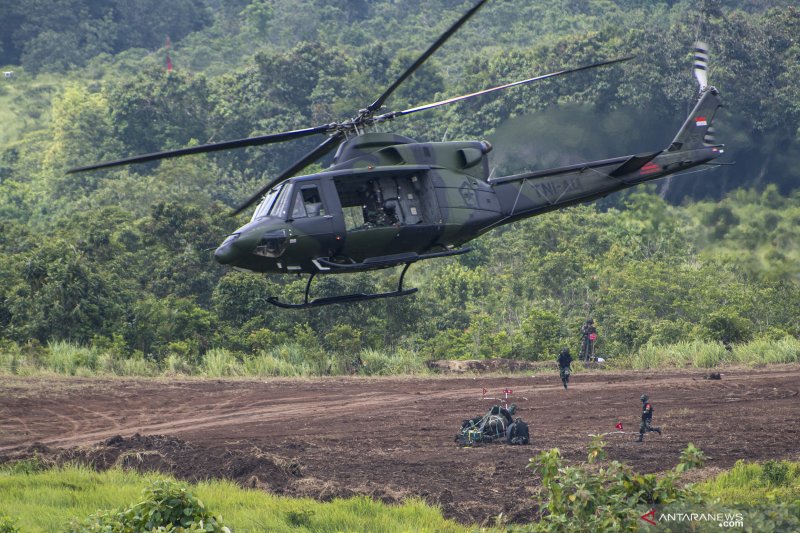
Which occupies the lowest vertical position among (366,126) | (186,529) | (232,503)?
(232,503)

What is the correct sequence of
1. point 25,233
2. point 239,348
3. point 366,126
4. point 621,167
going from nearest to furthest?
point 366,126 → point 621,167 → point 239,348 → point 25,233

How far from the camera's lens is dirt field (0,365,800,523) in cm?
1560

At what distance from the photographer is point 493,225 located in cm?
1670

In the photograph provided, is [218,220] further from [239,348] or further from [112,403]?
[112,403]

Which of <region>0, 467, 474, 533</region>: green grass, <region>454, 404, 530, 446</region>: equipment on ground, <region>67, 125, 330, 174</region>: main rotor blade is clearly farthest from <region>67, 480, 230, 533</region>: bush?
<region>454, 404, 530, 446</region>: equipment on ground

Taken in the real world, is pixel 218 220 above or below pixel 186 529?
above

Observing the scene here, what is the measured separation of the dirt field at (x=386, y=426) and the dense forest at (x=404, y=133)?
13.3 feet

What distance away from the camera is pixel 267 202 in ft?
49.6

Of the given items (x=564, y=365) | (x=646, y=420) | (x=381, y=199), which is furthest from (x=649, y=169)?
(x=564, y=365)

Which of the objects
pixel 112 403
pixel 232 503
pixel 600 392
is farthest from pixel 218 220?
pixel 232 503

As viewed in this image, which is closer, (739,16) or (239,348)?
(239,348)

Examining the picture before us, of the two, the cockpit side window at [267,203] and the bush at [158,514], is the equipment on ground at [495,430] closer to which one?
the cockpit side window at [267,203]

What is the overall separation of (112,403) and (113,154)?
3095 centimetres

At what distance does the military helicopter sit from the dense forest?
10.3 meters
